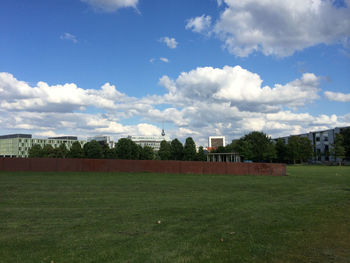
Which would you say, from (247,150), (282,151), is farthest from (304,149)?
(247,150)

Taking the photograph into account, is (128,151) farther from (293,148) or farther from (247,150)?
(293,148)

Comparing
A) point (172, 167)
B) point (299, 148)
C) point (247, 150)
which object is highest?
point (299, 148)

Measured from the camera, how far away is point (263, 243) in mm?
7305

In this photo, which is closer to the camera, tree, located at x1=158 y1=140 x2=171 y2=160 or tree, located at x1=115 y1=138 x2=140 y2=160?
tree, located at x1=115 y1=138 x2=140 y2=160

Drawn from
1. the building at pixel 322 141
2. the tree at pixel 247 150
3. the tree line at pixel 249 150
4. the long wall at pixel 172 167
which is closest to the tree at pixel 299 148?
A: the tree line at pixel 249 150

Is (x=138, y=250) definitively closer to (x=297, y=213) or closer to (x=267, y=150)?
(x=297, y=213)

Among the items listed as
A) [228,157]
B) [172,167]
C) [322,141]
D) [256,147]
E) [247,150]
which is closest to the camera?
[172,167]

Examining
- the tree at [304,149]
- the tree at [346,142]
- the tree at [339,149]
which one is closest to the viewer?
the tree at [339,149]

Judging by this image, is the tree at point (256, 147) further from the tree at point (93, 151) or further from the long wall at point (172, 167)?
the long wall at point (172, 167)

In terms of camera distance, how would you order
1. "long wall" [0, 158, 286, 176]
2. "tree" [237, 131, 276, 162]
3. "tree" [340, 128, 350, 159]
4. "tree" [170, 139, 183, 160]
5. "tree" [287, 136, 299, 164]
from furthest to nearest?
"tree" [170, 139, 183, 160]
"tree" [287, 136, 299, 164]
"tree" [340, 128, 350, 159]
"tree" [237, 131, 276, 162]
"long wall" [0, 158, 286, 176]

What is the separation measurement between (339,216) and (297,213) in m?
1.41

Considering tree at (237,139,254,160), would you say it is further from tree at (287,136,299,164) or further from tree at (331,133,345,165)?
tree at (331,133,345,165)

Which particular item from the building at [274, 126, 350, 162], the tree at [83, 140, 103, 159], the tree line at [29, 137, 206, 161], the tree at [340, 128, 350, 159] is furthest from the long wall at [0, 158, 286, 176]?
the building at [274, 126, 350, 162]

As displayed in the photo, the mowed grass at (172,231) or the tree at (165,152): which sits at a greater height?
the tree at (165,152)
